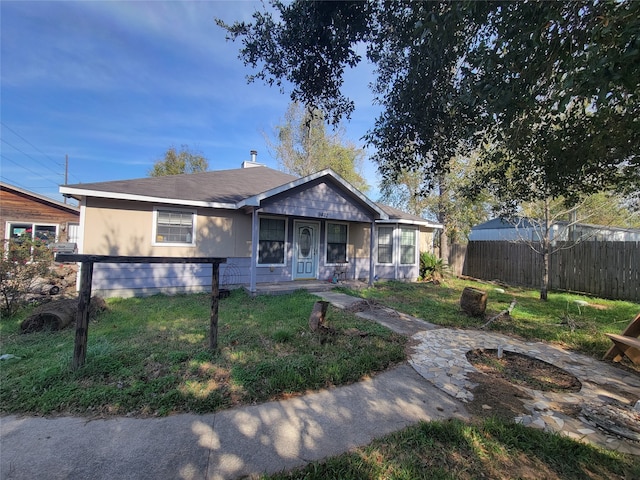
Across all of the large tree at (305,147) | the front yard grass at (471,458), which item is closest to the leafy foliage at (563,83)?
the front yard grass at (471,458)

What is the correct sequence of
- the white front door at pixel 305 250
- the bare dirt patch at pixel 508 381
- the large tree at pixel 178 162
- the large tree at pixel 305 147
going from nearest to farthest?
the bare dirt patch at pixel 508 381 < the white front door at pixel 305 250 < the large tree at pixel 305 147 < the large tree at pixel 178 162

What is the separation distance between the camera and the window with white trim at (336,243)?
37.6 ft

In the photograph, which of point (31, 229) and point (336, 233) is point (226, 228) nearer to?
point (336, 233)

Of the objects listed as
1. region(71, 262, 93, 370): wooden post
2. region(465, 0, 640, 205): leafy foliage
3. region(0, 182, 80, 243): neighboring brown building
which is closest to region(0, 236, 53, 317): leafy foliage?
region(71, 262, 93, 370): wooden post

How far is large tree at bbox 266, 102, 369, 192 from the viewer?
21922 mm

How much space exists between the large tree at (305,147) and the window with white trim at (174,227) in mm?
13718

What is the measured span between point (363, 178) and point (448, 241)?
9.29 m

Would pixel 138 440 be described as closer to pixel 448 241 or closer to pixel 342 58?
pixel 342 58

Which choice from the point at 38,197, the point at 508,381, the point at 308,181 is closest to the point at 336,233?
the point at 308,181

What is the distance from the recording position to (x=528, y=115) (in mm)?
3580

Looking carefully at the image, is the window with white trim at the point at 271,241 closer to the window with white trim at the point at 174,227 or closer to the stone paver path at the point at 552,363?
the window with white trim at the point at 174,227

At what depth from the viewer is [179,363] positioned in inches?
151

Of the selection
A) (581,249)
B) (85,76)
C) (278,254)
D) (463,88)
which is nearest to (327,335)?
(463,88)

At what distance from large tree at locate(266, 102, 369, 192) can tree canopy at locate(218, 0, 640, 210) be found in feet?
58.6
